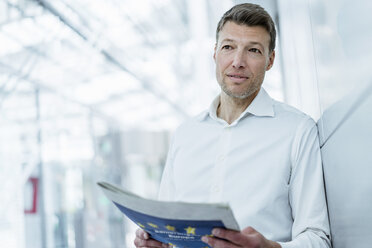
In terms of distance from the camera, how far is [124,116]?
45.6ft

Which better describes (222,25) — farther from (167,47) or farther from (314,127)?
(167,47)

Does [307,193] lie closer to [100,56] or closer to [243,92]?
[243,92]

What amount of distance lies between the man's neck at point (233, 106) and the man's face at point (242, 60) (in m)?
0.08

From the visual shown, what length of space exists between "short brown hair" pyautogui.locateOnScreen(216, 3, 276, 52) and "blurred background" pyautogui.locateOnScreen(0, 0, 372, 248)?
0.59 feet

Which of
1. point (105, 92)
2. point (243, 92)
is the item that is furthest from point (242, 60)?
point (105, 92)

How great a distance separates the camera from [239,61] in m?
1.76

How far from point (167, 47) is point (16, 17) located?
249 inches

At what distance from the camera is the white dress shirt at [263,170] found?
1.56 m

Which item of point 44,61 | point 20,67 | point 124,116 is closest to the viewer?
point 20,67

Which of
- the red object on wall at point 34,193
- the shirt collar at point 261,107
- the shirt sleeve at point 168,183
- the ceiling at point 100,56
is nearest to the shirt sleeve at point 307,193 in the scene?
the shirt collar at point 261,107

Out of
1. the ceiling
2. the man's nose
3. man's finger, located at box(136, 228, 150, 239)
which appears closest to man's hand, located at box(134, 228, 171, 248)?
man's finger, located at box(136, 228, 150, 239)

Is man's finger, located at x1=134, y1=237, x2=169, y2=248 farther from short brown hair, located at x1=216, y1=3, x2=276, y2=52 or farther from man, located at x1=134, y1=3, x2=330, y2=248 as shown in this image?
short brown hair, located at x1=216, y1=3, x2=276, y2=52

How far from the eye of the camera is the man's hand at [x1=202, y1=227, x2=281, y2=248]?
1116mm

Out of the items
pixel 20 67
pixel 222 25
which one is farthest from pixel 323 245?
pixel 20 67
